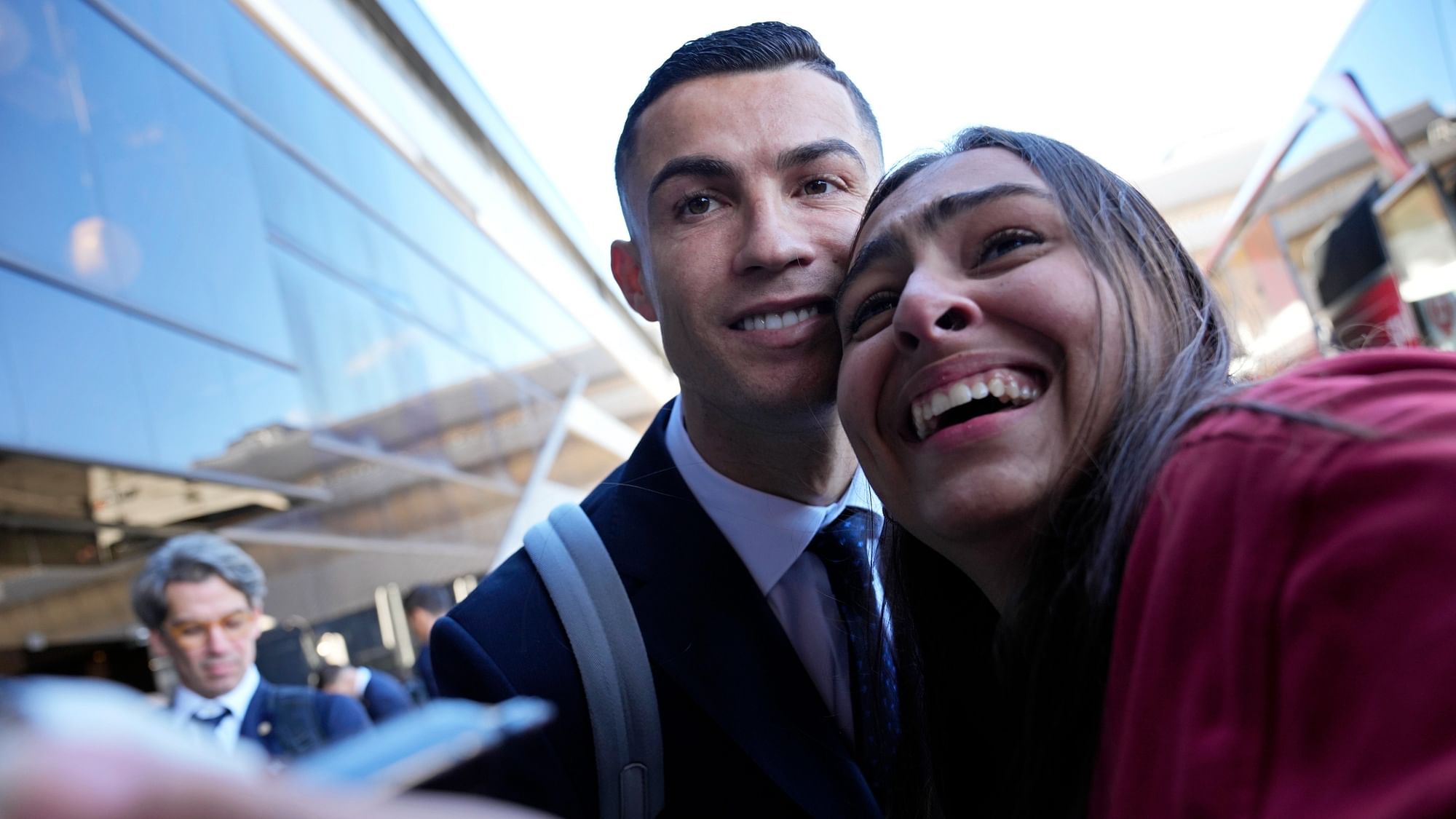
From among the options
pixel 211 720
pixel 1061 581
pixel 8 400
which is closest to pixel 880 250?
pixel 1061 581

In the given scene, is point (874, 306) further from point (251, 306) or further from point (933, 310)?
point (251, 306)

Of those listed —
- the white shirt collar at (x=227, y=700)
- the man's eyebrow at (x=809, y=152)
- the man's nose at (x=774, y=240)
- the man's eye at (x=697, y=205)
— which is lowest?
the white shirt collar at (x=227, y=700)

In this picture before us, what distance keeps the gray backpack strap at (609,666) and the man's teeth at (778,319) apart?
21.8 inches

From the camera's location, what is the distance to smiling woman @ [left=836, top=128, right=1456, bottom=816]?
81cm

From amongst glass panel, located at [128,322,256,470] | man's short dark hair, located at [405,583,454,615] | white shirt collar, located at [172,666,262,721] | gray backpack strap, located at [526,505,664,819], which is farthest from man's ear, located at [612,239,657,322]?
glass panel, located at [128,322,256,470]

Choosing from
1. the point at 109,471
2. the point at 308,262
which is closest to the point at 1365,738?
the point at 109,471

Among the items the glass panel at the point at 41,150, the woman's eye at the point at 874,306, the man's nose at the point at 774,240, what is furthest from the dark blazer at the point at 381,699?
the woman's eye at the point at 874,306

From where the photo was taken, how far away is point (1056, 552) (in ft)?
4.50

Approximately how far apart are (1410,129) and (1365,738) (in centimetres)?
614

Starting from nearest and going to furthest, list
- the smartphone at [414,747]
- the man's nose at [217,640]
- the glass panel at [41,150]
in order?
the smartphone at [414,747], the man's nose at [217,640], the glass panel at [41,150]

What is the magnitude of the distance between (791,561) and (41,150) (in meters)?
6.02

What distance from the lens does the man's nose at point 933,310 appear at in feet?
5.08

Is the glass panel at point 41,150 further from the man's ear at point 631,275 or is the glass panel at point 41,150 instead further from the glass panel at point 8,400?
the man's ear at point 631,275

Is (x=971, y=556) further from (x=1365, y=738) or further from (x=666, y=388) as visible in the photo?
(x=666, y=388)
